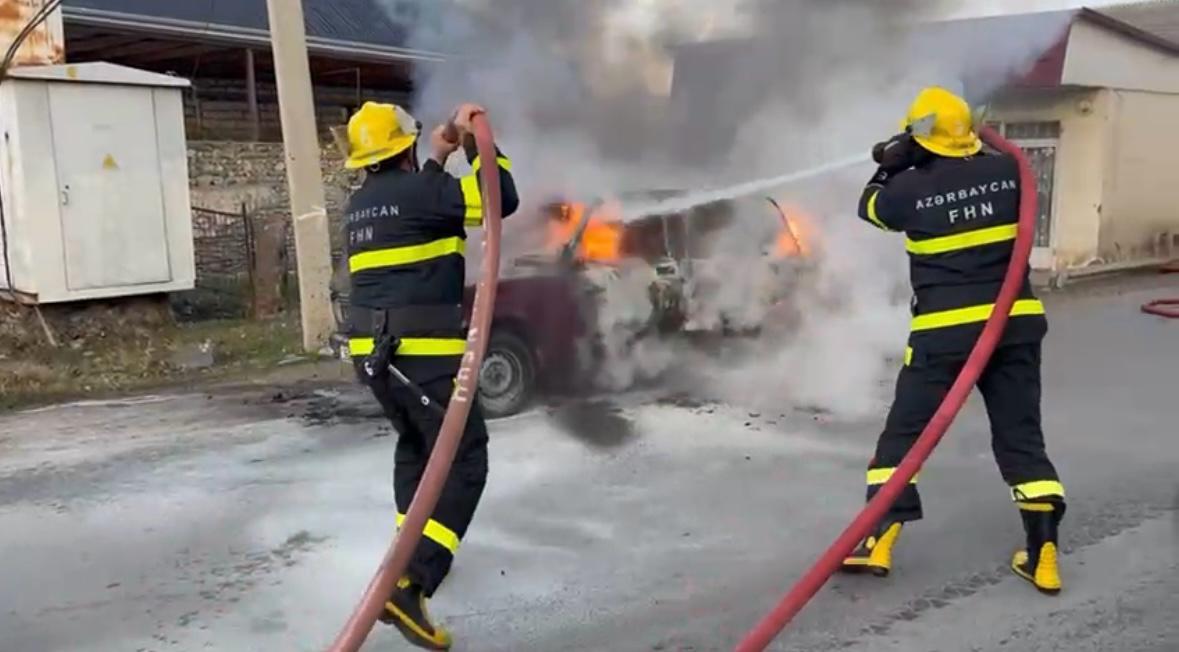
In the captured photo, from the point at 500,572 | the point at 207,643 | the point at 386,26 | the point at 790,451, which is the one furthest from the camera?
the point at 386,26

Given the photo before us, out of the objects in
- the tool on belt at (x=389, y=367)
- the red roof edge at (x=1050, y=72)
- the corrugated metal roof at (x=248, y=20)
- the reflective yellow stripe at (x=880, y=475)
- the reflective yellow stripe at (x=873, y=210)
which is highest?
the corrugated metal roof at (x=248, y=20)

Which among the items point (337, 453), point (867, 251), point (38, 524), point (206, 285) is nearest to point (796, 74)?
point (867, 251)

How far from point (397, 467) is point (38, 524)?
249cm

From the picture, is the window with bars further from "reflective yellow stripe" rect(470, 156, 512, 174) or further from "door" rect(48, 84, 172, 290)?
"reflective yellow stripe" rect(470, 156, 512, 174)

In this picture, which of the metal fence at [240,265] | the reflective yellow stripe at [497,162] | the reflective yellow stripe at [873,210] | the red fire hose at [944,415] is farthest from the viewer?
the metal fence at [240,265]

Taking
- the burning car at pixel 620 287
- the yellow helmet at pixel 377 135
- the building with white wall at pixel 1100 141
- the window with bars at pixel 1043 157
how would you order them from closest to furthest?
the yellow helmet at pixel 377 135 < the burning car at pixel 620 287 < the building with white wall at pixel 1100 141 < the window with bars at pixel 1043 157

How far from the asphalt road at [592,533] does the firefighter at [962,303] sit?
1.26 ft

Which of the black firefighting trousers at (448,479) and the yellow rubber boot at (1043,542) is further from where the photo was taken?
the yellow rubber boot at (1043,542)

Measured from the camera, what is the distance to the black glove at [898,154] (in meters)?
4.59

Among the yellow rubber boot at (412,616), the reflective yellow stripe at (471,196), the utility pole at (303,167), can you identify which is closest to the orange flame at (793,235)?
the utility pole at (303,167)

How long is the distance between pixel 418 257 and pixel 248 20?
13.2 meters

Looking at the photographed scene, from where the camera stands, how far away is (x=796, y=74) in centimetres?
922

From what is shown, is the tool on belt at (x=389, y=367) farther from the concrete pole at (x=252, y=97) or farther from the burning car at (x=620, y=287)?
the concrete pole at (x=252, y=97)

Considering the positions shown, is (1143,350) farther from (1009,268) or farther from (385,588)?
(385,588)
